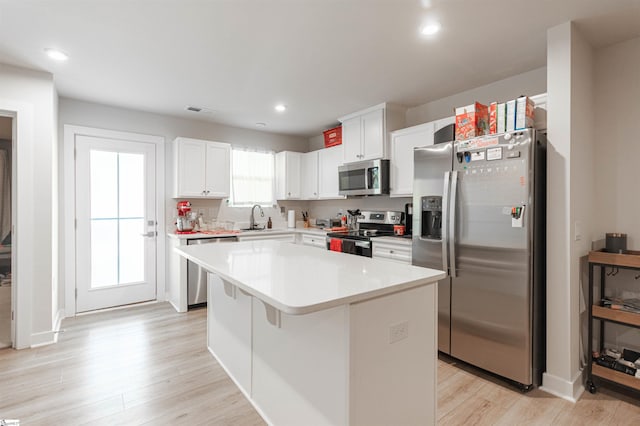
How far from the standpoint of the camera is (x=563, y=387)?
2.13 meters

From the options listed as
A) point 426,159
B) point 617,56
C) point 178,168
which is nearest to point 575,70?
point 617,56

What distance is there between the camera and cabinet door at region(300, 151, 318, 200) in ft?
16.6

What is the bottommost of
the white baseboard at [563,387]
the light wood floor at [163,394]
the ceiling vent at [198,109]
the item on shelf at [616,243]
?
the light wood floor at [163,394]

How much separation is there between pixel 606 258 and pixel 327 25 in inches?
97.6

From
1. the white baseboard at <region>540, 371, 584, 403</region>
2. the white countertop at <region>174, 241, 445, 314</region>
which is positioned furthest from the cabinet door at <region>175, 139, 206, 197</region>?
the white baseboard at <region>540, 371, 584, 403</region>

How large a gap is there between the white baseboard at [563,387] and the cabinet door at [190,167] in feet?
13.5

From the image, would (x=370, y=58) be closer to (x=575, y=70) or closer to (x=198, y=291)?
(x=575, y=70)

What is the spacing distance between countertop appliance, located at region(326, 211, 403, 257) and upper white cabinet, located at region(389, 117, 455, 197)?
426mm

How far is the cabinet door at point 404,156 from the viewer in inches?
135

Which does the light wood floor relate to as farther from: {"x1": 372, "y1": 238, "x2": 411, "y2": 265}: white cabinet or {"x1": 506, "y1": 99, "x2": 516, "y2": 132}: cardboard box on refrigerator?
{"x1": 506, "y1": 99, "x2": 516, "y2": 132}: cardboard box on refrigerator

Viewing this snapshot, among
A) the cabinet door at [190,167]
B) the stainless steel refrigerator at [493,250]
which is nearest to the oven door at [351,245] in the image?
the stainless steel refrigerator at [493,250]

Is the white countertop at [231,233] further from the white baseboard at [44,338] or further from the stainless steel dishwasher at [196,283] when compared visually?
the white baseboard at [44,338]

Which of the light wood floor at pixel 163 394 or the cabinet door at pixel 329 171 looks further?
the cabinet door at pixel 329 171

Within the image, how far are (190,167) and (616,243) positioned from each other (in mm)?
4412
